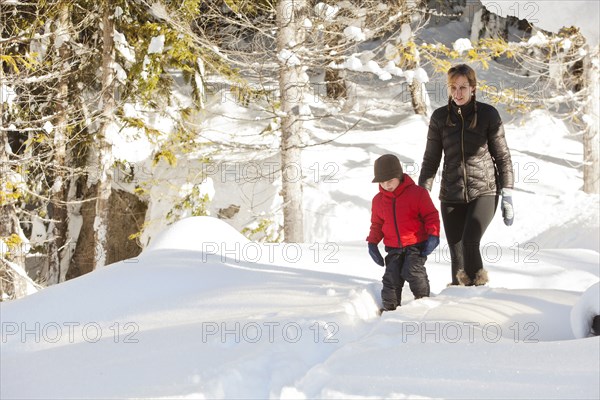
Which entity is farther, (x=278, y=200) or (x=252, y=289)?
(x=278, y=200)

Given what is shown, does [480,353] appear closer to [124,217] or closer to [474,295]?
[474,295]

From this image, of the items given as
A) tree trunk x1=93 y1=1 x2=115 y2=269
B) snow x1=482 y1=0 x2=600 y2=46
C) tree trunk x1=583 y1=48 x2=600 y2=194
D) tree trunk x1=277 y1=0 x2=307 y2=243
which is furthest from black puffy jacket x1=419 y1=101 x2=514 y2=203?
tree trunk x1=93 y1=1 x2=115 y2=269

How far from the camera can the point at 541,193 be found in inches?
546

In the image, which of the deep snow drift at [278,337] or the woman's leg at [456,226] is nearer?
the deep snow drift at [278,337]

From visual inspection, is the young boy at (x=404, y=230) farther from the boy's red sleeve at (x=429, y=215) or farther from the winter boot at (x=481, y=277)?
the winter boot at (x=481, y=277)

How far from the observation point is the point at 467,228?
17.7 feet

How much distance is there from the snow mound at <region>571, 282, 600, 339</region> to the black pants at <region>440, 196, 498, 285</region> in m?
1.67

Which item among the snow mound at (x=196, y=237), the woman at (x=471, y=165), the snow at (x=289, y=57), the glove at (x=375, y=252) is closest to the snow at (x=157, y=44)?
the snow at (x=289, y=57)

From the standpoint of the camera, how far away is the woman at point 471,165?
5.34m

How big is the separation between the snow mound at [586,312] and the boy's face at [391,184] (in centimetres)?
174

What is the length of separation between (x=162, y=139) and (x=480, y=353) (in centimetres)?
1015

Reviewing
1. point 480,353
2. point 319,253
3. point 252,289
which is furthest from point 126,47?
point 480,353

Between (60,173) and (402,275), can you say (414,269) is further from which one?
(60,173)

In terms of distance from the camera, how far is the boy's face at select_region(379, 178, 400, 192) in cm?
505
